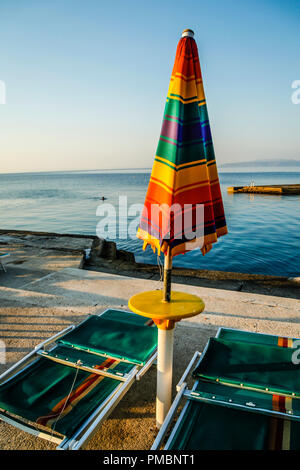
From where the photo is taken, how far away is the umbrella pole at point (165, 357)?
2555mm

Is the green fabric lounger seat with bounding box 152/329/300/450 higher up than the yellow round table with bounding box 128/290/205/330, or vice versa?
the yellow round table with bounding box 128/290/205/330

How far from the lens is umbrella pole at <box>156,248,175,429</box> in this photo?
255 cm

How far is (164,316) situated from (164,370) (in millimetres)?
734

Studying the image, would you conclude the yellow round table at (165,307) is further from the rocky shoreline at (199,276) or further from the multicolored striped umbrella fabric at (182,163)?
the rocky shoreline at (199,276)

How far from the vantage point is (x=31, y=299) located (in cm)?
619

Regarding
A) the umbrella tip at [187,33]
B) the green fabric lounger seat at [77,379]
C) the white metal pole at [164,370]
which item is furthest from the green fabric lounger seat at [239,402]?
the umbrella tip at [187,33]

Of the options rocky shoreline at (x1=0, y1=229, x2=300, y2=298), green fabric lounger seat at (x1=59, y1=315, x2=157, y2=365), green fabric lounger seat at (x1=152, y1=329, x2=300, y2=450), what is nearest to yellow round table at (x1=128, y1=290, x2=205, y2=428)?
green fabric lounger seat at (x1=152, y1=329, x2=300, y2=450)

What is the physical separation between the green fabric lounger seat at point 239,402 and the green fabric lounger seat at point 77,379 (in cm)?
63

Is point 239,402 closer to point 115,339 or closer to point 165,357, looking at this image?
point 165,357

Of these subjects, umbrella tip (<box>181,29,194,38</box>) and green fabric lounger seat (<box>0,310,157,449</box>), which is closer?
umbrella tip (<box>181,29,194,38</box>)

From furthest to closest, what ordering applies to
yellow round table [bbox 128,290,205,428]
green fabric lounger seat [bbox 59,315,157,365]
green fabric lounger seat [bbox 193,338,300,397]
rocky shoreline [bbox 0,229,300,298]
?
rocky shoreline [bbox 0,229,300,298]
green fabric lounger seat [bbox 59,315,157,365]
green fabric lounger seat [bbox 193,338,300,397]
yellow round table [bbox 128,290,205,428]

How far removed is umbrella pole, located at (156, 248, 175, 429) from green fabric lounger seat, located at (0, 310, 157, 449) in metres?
0.38

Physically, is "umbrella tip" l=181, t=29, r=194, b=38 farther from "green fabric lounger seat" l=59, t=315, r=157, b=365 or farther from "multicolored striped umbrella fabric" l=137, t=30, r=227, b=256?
"green fabric lounger seat" l=59, t=315, r=157, b=365
